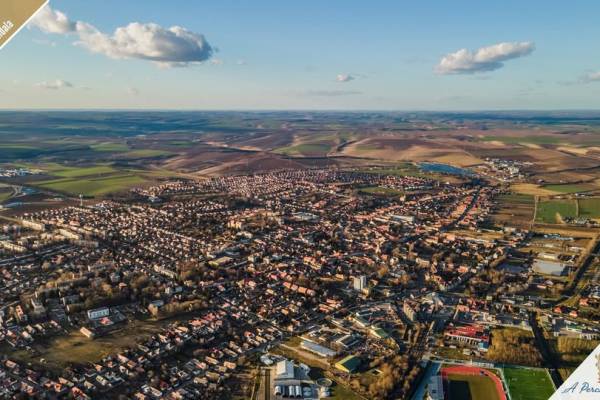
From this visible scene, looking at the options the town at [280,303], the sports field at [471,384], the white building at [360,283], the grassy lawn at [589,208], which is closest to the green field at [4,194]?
the town at [280,303]

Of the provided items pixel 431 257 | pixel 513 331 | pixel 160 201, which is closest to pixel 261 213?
pixel 160 201

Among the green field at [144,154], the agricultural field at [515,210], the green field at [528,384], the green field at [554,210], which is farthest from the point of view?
the green field at [144,154]

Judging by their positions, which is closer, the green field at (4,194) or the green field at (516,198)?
the green field at (4,194)

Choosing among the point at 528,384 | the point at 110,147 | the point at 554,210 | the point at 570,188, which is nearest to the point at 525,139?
the point at 570,188

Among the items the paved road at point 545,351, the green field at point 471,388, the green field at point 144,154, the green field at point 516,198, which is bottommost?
the green field at point 471,388

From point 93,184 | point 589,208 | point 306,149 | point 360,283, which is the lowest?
point 360,283

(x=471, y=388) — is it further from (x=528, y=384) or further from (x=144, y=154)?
(x=144, y=154)

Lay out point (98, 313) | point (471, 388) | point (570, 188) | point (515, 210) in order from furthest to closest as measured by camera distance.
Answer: point (570, 188)
point (515, 210)
point (98, 313)
point (471, 388)

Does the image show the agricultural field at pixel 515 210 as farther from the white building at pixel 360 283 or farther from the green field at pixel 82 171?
the green field at pixel 82 171
